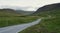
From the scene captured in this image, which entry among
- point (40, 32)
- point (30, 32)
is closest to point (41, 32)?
point (40, 32)

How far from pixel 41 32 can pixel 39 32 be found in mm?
478

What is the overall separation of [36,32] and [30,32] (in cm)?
144

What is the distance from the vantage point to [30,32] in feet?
123

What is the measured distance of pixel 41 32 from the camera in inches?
1494

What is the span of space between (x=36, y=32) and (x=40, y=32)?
3.04 feet

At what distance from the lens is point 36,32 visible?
3800 centimetres

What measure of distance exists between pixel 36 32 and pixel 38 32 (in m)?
→ 0.51

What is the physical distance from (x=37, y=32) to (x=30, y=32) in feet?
5.44

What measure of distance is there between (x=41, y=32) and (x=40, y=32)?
254mm

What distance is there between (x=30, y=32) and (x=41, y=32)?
2.56 metres

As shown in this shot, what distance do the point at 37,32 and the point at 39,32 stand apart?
485 mm

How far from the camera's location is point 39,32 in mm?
38094

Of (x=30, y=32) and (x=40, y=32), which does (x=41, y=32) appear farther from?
(x=30, y=32)
